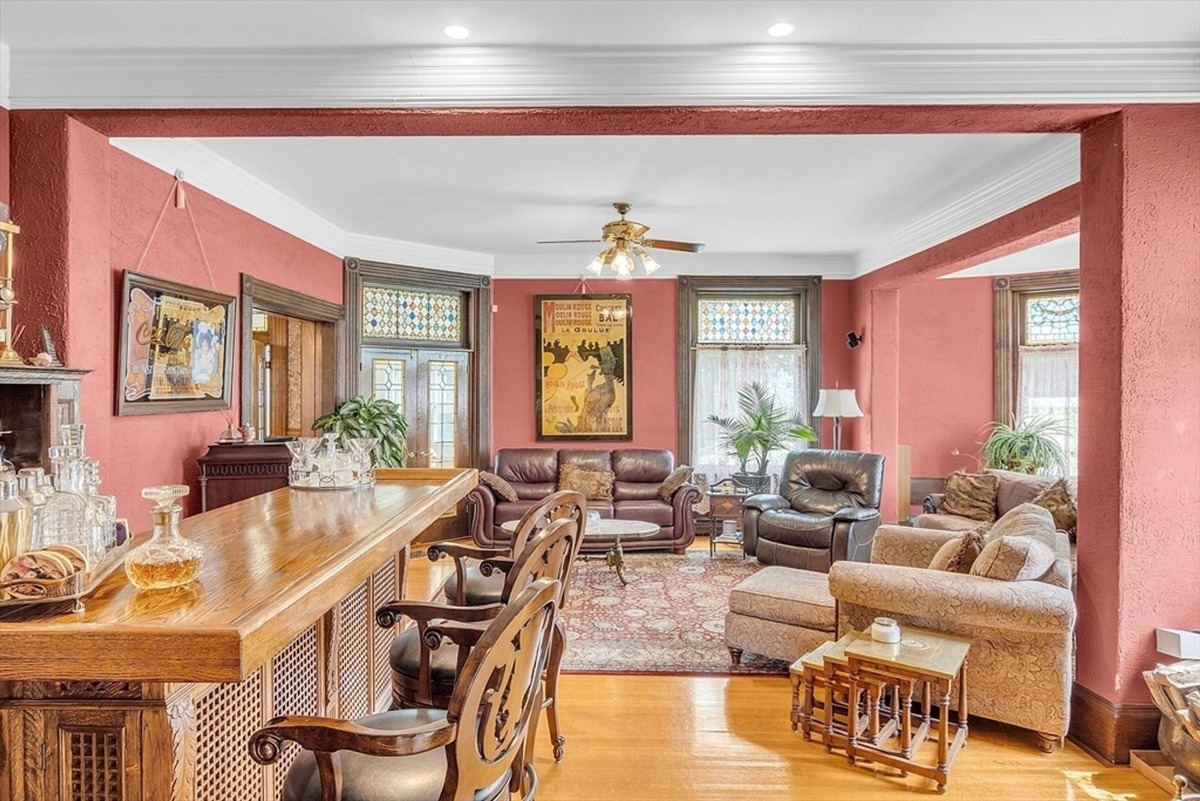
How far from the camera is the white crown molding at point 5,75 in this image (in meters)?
2.75

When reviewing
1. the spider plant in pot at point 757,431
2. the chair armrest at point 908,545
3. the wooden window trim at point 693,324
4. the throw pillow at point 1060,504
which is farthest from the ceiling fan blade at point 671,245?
the throw pillow at point 1060,504

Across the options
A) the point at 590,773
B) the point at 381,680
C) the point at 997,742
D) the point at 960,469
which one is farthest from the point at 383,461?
the point at 960,469

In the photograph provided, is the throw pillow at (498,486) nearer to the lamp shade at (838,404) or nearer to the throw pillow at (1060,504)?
the lamp shade at (838,404)

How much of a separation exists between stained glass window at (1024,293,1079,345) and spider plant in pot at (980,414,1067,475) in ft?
2.56

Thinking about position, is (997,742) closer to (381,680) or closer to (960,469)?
(381,680)

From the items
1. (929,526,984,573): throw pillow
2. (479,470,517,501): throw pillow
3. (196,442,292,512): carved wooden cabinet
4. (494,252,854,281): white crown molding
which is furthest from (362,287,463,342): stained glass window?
(929,526,984,573): throw pillow

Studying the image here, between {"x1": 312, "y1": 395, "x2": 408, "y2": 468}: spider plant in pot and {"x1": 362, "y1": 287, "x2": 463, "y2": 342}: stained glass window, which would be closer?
{"x1": 312, "y1": 395, "x2": 408, "y2": 468}: spider plant in pot

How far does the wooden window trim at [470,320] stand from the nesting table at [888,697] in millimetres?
4710

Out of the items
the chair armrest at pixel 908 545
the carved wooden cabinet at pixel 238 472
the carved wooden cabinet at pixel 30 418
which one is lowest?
the chair armrest at pixel 908 545

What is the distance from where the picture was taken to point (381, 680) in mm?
2705

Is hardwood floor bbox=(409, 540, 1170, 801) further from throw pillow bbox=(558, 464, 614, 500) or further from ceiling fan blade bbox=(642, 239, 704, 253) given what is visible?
throw pillow bbox=(558, 464, 614, 500)

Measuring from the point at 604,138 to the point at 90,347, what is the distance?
2.69m

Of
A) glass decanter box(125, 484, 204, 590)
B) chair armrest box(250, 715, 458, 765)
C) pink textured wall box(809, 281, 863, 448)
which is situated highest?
pink textured wall box(809, 281, 863, 448)

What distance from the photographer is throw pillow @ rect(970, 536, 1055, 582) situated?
290 cm
